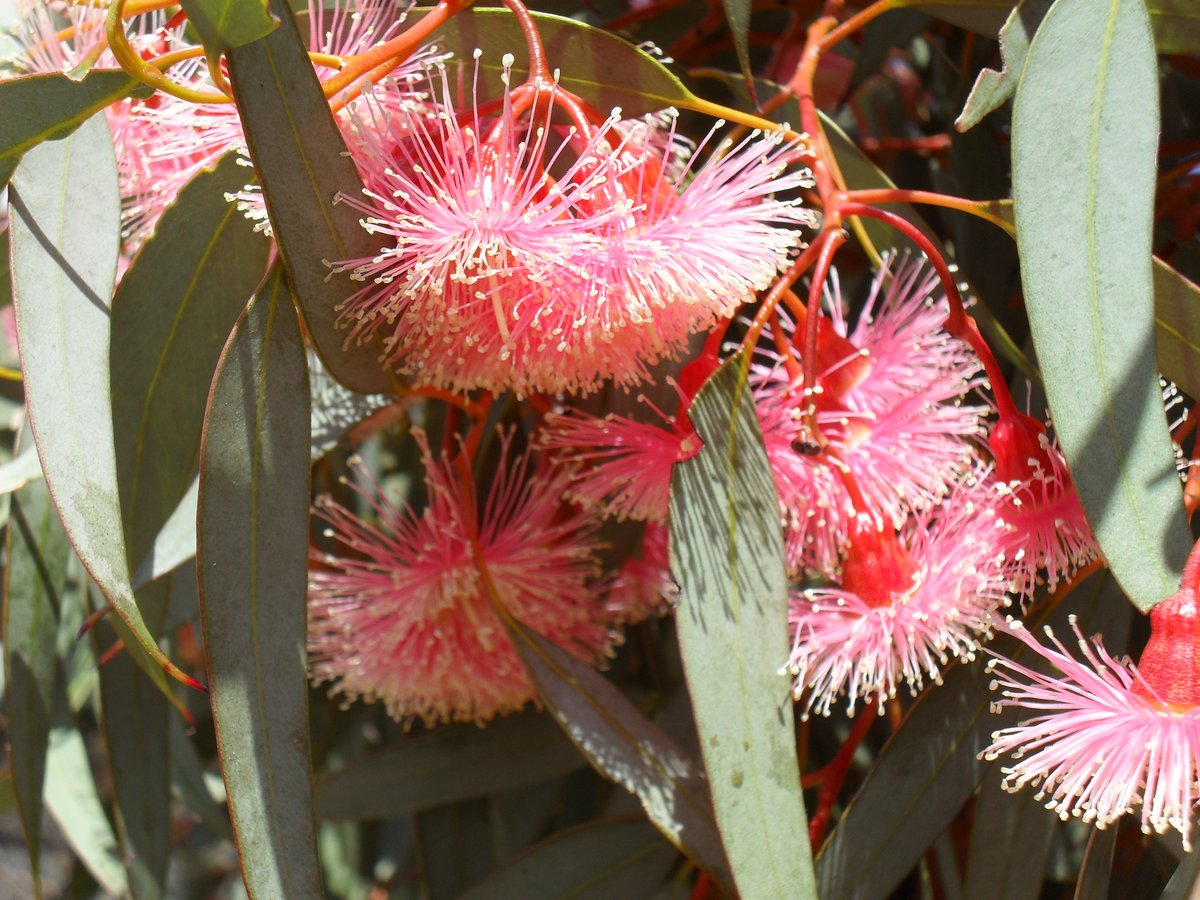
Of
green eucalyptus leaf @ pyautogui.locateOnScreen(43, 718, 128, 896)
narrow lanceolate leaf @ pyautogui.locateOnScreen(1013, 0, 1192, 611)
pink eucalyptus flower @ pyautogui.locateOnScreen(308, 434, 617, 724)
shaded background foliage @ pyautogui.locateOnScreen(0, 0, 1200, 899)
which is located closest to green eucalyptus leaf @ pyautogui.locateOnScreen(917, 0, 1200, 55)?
shaded background foliage @ pyautogui.locateOnScreen(0, 0, 1200, 899)

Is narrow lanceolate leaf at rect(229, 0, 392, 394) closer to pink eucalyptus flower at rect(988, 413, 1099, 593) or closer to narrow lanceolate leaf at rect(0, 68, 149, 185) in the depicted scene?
narrow lanceolate leaf at rect(0, 68, 149, 185)

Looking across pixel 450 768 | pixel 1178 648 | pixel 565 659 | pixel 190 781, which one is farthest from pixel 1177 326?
pixel 190 781

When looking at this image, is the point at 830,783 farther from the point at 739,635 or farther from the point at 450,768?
the point at 450,768

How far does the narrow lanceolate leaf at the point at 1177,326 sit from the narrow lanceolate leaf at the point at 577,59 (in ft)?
0.95

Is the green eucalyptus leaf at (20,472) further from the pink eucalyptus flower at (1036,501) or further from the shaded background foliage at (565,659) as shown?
the pink eucalyptus flower at (1036,501)

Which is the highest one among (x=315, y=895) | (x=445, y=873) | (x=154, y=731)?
(x=315, y=895)

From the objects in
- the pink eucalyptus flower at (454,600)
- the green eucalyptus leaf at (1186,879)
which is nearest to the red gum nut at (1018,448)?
the green eucalyptus leaf at (1186,879)

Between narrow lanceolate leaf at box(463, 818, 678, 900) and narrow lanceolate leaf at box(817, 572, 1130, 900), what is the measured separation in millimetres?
200

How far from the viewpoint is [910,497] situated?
73cm

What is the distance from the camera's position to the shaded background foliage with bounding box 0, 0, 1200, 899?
25.1 inches

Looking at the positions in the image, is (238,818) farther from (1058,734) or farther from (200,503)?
(1058,734)

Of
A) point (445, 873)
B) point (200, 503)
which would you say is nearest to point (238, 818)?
point (200, 503)

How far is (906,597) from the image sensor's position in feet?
2.31

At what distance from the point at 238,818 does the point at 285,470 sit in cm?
18
